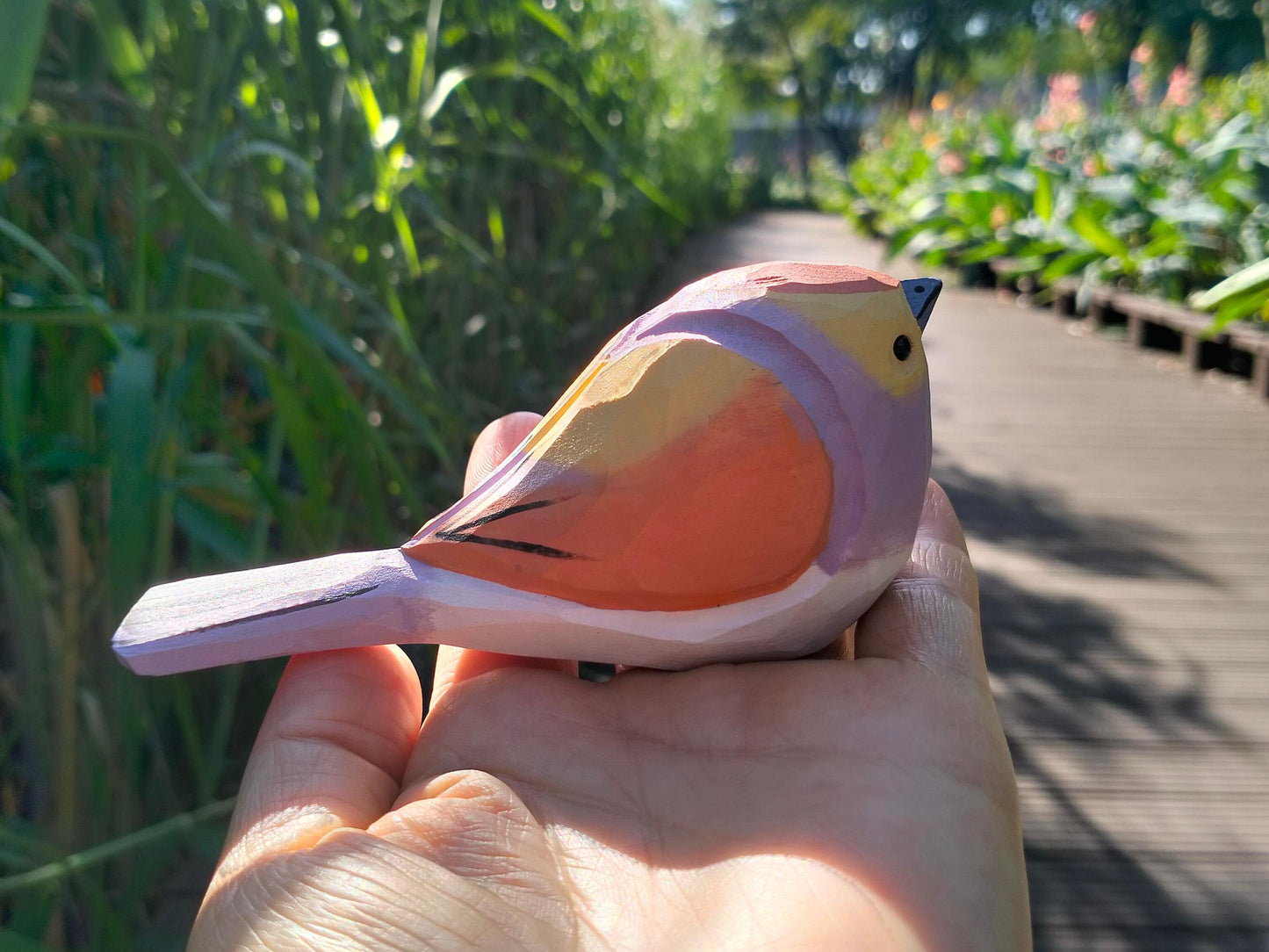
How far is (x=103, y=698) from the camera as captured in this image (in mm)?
1279

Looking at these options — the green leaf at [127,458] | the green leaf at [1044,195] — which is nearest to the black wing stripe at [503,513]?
the green leaf at [127,458]

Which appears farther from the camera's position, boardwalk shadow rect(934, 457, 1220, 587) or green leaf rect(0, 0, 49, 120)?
boardwalk shadow rect(934, 457, 1220, 587)

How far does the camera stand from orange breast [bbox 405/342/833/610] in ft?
2.85

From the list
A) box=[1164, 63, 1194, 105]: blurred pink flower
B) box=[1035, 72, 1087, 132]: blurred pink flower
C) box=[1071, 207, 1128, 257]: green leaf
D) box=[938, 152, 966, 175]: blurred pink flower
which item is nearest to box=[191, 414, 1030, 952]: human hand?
box=[1071, 207, 1128, 257]: green leaf

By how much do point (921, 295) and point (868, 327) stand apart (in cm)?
13

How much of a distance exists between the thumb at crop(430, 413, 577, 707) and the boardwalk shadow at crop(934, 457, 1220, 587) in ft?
5.76

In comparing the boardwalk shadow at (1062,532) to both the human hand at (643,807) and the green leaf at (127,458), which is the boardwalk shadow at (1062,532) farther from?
the green leaf at (127,458)

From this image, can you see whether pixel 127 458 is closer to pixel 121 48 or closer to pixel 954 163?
pixel 121 48

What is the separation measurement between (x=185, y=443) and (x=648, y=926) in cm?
102

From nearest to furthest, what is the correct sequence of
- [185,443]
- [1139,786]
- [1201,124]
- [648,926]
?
[648,926] < [185,443] < [1139,786] < [1201,124]

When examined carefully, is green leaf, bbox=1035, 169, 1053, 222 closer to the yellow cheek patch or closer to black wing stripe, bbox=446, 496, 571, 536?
the yellow cheek patch

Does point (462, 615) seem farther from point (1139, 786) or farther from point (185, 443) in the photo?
point (1139, 786)

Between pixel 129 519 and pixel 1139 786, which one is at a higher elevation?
pixel 129 519

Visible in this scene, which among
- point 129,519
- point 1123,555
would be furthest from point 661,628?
point 1123,555
